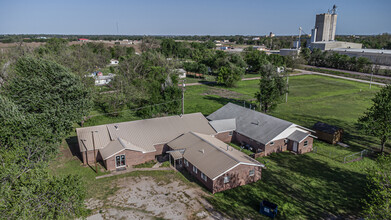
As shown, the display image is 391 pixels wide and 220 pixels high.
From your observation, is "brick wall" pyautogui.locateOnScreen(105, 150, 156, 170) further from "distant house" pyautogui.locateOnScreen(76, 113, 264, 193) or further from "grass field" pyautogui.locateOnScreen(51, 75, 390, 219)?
"grass field" pyautogui.locateOnScreen(51, 75, 390, 219)

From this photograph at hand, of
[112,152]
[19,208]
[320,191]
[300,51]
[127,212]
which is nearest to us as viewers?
→ [19,208]

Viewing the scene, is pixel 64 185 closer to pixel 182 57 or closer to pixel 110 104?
pixel 110 104

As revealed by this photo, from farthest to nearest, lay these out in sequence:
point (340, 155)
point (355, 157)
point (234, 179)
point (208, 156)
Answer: point (340, 155) < point (355, 157) < point (208, 156) < point (234, 179)

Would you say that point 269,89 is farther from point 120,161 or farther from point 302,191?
point 120,161

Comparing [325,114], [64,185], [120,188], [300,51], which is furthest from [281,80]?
[300,51]

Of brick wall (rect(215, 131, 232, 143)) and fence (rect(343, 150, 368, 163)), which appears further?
brick wall (rect(215, 131, 232, 143))

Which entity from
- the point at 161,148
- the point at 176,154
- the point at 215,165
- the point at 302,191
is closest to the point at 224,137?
the point at 161,148

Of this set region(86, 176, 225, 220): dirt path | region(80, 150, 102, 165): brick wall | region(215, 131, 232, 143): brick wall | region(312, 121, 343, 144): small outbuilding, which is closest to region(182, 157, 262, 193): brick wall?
region(86, 176, 225, 220): dirt path
